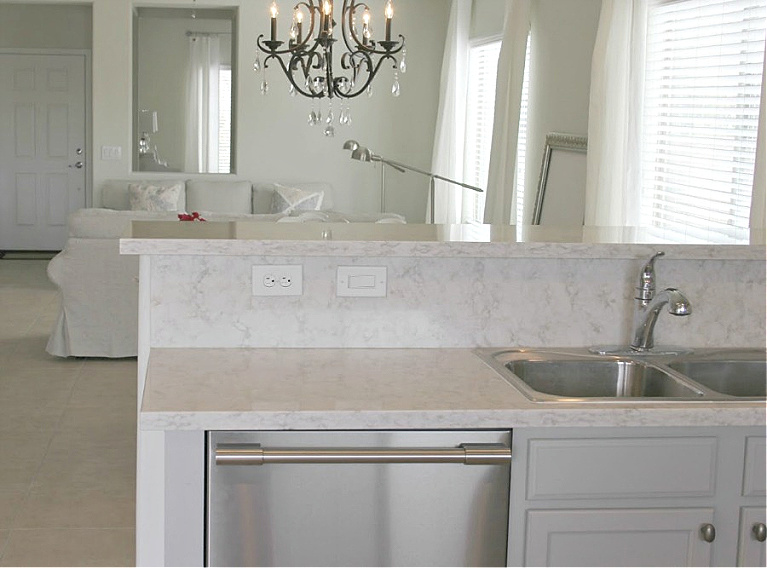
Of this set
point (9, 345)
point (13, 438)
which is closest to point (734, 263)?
point (13, 438)

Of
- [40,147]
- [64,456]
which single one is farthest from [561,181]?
[40,147]

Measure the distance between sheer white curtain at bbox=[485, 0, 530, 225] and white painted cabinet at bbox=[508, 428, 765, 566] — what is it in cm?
454

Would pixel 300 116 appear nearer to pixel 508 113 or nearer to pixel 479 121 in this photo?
pixel 479 121

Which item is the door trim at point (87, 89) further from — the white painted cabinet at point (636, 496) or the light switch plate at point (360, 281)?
the white painted cabinet at point (636, 496)

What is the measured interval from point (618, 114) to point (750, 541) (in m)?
3.17

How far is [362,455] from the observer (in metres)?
2.19

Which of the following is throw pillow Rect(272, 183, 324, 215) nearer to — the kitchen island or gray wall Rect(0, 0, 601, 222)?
gray wall Rect(0, 0, 601, 222)

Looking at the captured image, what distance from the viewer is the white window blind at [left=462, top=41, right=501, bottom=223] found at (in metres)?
8.06

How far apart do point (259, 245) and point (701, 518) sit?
1.19 metres

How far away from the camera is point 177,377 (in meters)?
2.35

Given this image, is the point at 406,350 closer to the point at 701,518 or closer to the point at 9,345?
the point at 701,518

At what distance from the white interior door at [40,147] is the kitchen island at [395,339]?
326 inches

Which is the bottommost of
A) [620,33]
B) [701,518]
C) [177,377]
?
[701,518]

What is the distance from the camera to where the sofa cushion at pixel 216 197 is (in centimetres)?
923
